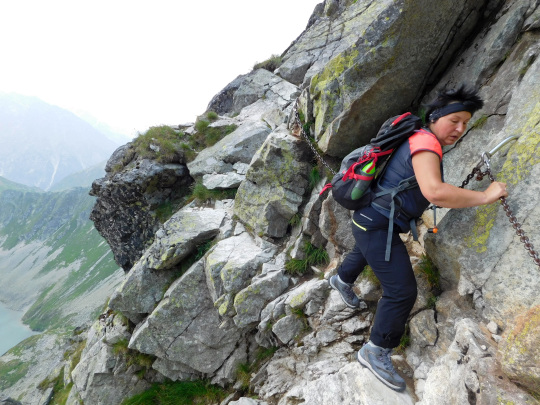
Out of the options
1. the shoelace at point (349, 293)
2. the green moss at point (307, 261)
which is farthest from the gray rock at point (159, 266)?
the shoelace at point (349, 293)

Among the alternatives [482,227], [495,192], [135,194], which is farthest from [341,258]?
[135,194]

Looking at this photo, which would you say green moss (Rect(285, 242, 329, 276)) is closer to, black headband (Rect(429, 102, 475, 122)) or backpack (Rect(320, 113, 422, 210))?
backpack (Rect(320, 113, 422, 210))

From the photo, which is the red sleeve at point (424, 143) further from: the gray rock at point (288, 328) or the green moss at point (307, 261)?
the gray rock at point (288, 328)

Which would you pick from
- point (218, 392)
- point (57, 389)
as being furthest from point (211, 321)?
point (57, 389)

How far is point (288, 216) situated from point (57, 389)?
22368mm

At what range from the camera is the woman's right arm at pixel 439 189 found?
3473mm

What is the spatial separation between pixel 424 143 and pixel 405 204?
99 centimetres

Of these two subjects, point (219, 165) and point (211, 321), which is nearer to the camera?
point (211, 321)

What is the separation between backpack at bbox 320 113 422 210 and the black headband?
22 cm

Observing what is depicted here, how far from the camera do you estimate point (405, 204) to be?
4.16 metres

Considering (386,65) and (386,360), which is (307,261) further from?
(386,65)

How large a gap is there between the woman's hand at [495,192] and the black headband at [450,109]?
1.10 m

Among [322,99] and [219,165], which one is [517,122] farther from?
[219,165]

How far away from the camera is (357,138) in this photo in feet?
25.3
